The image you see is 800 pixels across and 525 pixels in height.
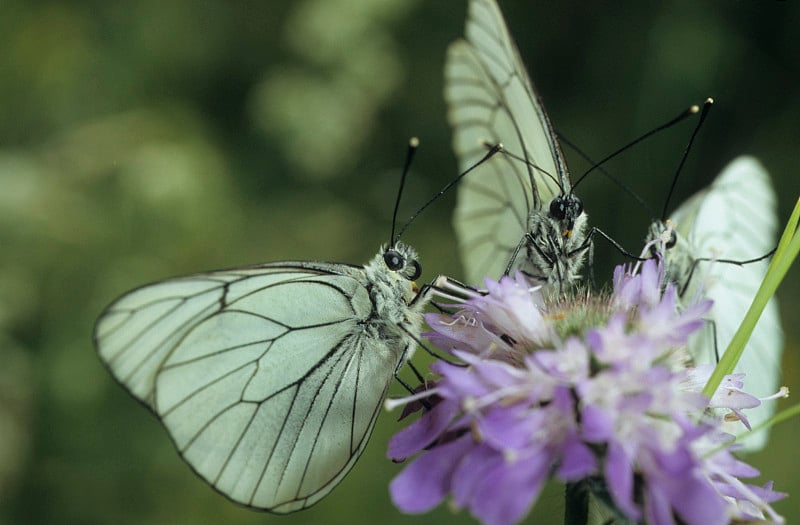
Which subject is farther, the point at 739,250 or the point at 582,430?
the point at 739,250

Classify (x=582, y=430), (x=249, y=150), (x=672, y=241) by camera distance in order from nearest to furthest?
(x=582, y=430) < (x=672, y=241) < (x=249, y=150)

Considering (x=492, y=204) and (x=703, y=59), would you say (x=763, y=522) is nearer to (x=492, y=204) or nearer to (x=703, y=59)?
(x=492, y=204)

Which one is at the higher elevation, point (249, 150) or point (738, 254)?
point (738, 254)

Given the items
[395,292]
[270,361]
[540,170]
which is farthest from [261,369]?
[540,170]

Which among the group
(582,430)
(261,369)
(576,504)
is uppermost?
(582,430)

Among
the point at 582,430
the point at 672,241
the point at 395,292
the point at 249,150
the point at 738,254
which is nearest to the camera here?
the point at 582,430

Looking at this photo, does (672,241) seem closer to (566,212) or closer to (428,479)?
(566,212)

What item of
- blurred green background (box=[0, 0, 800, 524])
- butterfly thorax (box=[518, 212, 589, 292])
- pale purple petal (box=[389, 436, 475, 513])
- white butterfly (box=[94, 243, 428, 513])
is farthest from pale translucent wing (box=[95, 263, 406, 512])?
blurred green background (box=[0, 0, 800, 524])

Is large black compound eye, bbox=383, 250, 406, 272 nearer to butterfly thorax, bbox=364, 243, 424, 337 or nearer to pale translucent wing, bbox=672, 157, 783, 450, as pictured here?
butterfly thorax, bbox=364, 243, 424, 337
